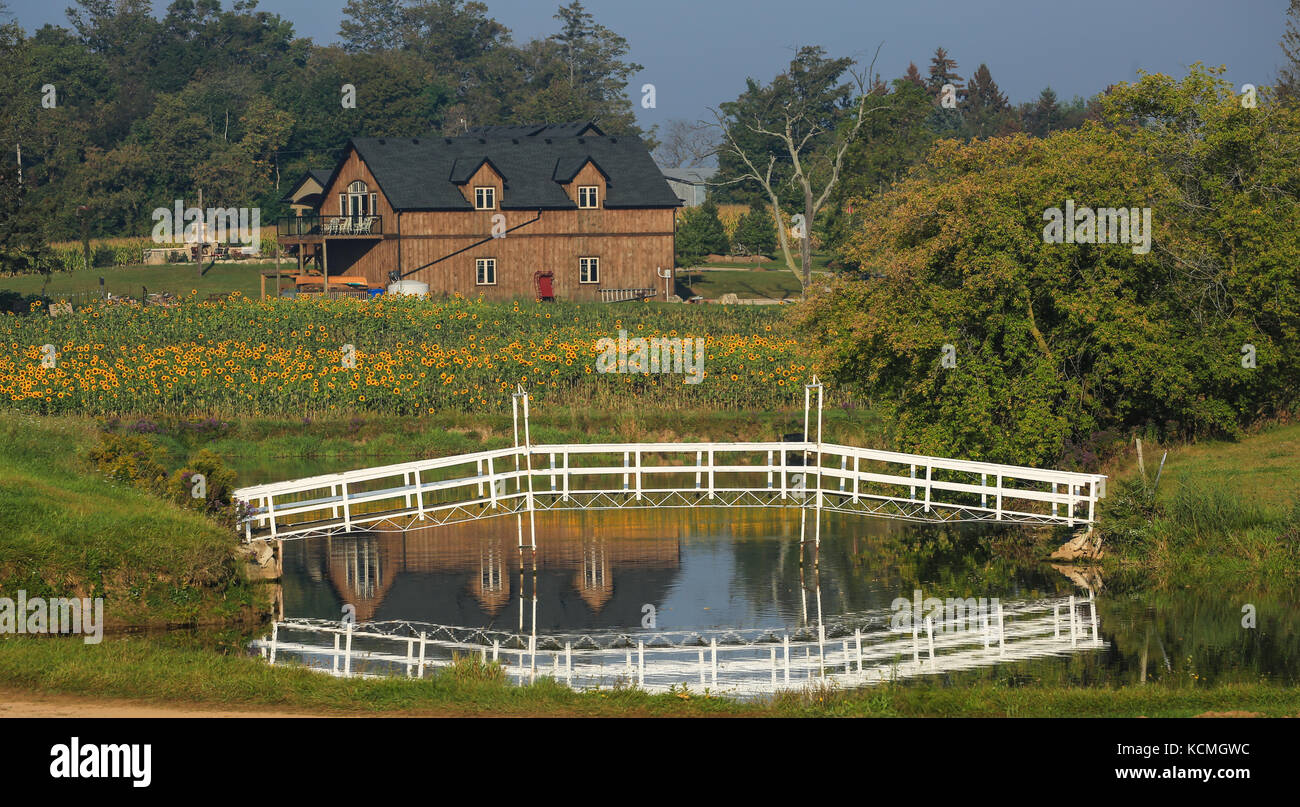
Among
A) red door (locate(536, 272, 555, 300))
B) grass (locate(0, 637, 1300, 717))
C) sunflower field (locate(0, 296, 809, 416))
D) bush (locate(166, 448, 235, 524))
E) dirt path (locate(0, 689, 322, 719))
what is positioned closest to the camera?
dirt path (locate(0, 689, 322, 719))

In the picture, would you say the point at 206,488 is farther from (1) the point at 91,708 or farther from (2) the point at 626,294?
(2) the point at 626,294

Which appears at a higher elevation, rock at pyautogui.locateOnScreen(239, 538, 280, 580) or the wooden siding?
the wooden siding

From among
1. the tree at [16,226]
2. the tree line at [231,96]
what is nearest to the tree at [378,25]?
the tree line at [231,96]

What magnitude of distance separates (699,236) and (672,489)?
60.8 m

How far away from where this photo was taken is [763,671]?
70.7 feet

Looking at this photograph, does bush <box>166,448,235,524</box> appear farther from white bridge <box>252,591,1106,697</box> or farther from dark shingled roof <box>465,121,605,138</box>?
dark shingled roof <box>465,121,605,138</box>

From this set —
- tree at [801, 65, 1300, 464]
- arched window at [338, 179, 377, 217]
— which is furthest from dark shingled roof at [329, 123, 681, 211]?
tree at [801, 65, 1300, 464]

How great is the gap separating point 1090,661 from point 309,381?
31721mm

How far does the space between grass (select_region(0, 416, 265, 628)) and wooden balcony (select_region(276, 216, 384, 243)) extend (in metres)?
52.6

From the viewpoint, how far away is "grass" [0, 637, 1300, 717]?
17625 mm

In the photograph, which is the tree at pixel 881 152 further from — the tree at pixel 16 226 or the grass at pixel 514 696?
the grass at pixel 514 696

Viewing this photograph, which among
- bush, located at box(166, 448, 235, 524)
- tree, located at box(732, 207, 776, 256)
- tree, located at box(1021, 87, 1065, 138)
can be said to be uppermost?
tree, located at box(1021, 87, 1065, 138)

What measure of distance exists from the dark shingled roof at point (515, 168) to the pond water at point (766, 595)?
47.3 meters
